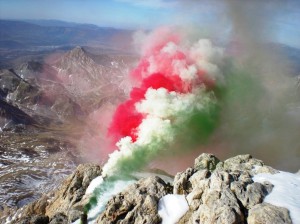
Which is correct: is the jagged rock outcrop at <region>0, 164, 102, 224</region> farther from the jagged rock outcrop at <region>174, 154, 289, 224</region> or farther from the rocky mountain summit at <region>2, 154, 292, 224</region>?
the jagged rock outcrop at <region>174, 154, 289, 224</region>

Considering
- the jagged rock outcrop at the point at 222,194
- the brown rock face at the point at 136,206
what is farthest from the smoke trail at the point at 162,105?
the jagged rock outcrop at the point at 222,194

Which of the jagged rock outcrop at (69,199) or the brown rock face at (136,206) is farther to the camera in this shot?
the jagged rock outcrop at (69,199)

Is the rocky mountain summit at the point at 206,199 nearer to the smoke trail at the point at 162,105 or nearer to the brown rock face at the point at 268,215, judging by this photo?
the brown rock face at the point at 268,215

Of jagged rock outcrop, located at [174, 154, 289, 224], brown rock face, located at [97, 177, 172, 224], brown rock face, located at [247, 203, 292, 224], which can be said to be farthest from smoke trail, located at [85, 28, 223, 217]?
brown rock face, located at [247, 203, 292, 224]

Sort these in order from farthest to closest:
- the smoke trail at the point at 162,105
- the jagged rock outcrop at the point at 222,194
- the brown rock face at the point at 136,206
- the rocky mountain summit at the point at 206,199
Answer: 1. the smoke trail at the point at 162,105
2. the brown rock face at the point at 136,206
3. the jagged rock outcrop at the point at 222,194
4. the rocky mountain summit at the point at 206,199

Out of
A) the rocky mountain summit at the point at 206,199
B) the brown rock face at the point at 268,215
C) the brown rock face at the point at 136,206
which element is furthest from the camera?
the brown rock face at the point at 136,206

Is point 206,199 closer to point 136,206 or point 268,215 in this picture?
point 268,215
